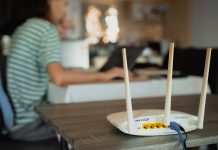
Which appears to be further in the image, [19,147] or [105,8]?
[105,8]

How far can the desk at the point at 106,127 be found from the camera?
618mm

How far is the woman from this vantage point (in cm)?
142

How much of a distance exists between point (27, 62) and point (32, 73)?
57mm

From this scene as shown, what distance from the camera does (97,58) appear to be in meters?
4.92

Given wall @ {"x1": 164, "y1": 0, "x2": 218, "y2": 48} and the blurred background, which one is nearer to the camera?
wall @ {"x1": 164, "y1": 0, "x2": 218, "y2": 48}

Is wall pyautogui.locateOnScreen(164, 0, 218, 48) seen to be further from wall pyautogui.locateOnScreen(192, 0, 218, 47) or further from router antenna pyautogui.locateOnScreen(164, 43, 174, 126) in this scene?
router antenna pyautogui.locateOnScreen(164, 43, 174, 126)

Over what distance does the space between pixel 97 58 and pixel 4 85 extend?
3.42 m

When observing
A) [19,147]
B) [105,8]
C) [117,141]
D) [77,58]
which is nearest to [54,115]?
[117,141]

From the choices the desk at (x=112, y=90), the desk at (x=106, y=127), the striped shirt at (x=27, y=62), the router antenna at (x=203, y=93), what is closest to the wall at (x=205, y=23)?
the desk at (x=112, y=90)

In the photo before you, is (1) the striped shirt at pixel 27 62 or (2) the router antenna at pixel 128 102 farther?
(1) the striped shirt at pixel 27 62

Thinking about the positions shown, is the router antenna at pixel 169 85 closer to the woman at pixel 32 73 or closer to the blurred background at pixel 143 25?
the woman at pixel 32 73

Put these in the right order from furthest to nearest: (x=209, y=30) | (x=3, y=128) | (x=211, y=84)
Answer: (x=209, y=30) → (x=211, y=84) → (x=3, y=128)

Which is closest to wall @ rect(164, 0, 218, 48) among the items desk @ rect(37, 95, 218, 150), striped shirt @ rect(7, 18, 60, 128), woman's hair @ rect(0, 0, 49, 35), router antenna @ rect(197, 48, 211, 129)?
woman's hair @ rect(0, 0, 49, 35)

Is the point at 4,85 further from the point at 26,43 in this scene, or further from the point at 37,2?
the point at 37,2
